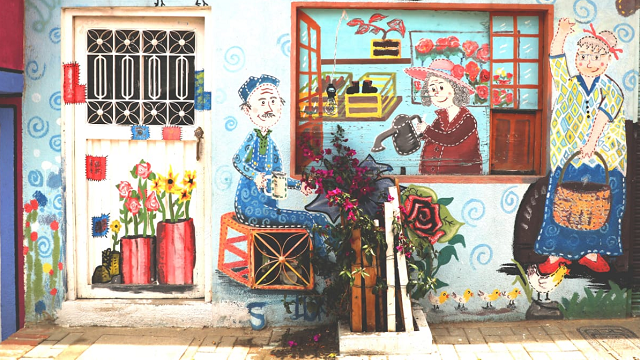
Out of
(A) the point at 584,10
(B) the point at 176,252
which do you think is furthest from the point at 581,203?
(B) the point at 176,252

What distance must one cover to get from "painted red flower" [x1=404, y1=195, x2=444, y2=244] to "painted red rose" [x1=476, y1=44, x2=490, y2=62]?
4.44 ft

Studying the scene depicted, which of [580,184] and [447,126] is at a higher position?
[447,126]

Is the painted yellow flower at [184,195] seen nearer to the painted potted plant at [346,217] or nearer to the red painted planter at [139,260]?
the red painted planter at [139,260]

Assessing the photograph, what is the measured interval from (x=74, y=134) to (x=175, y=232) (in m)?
1.27

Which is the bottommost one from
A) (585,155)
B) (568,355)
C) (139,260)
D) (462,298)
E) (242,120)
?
(568,355)

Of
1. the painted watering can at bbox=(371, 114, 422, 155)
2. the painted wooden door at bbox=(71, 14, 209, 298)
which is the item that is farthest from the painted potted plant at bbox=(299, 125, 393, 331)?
the painted wooden door at bbox=(71, 14, 209, 298)

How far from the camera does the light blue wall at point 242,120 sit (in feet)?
17.4

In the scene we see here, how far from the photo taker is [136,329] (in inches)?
213

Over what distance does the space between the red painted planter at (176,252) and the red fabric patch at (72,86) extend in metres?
1.36

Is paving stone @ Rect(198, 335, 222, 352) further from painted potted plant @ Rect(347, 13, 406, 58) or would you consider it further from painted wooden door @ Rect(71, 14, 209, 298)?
painted potted plant @ Rect(347, 13, 406, 58)

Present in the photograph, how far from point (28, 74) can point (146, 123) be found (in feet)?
3.71

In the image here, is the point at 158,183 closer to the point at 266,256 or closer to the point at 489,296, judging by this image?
the point at 266,256

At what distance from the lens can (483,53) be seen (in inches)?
214

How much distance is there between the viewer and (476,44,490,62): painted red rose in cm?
544
